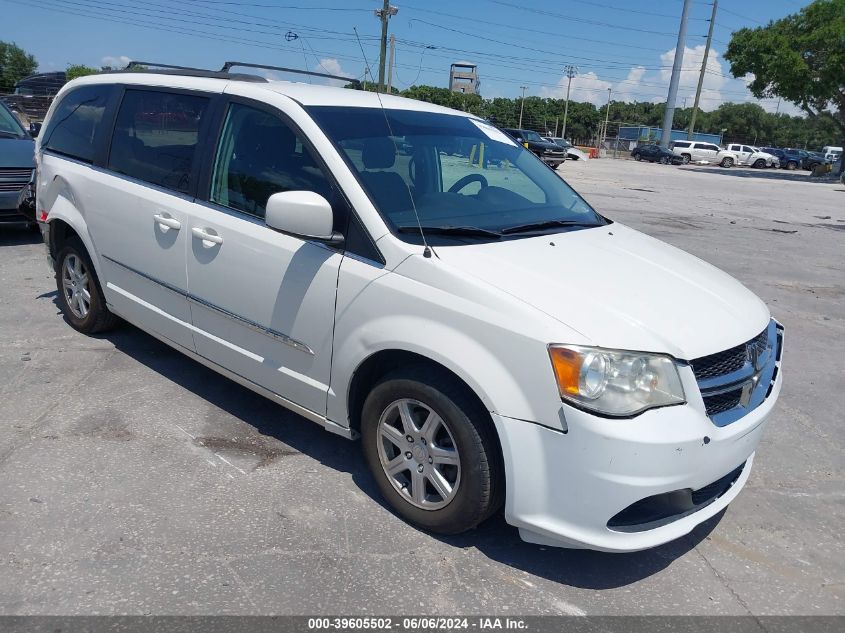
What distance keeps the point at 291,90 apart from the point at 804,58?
4152 cm

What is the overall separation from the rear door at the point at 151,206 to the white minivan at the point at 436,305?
0.05 feet

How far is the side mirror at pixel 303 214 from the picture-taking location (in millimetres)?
3035

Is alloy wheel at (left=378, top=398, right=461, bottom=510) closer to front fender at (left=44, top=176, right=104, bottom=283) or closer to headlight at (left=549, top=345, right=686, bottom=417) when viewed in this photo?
headlight at (left=549, top=345, right=686, bottom=417)

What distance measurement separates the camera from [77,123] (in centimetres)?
496

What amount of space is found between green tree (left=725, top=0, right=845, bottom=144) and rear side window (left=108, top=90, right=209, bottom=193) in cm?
3997

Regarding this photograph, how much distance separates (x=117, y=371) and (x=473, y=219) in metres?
2.80

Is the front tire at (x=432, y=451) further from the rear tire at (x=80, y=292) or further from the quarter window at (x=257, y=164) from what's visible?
the rear tire at (x=80, y=292)

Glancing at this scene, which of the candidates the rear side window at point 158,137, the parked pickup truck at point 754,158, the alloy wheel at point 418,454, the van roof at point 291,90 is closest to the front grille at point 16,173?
the van roof at point 291,90

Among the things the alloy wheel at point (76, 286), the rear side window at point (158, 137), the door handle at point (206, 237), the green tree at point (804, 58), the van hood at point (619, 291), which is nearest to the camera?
the van hood at point (619, 291)

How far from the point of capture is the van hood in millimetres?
2635

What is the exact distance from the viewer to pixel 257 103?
3.65m

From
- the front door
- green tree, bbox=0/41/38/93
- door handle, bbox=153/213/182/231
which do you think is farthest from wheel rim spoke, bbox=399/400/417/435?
green tree, bbox=0/41/38/93

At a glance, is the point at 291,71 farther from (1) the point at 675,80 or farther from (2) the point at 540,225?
(1) the point at 675,80

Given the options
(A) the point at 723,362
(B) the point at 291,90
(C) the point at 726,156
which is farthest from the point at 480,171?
(C) the point at 726,156
